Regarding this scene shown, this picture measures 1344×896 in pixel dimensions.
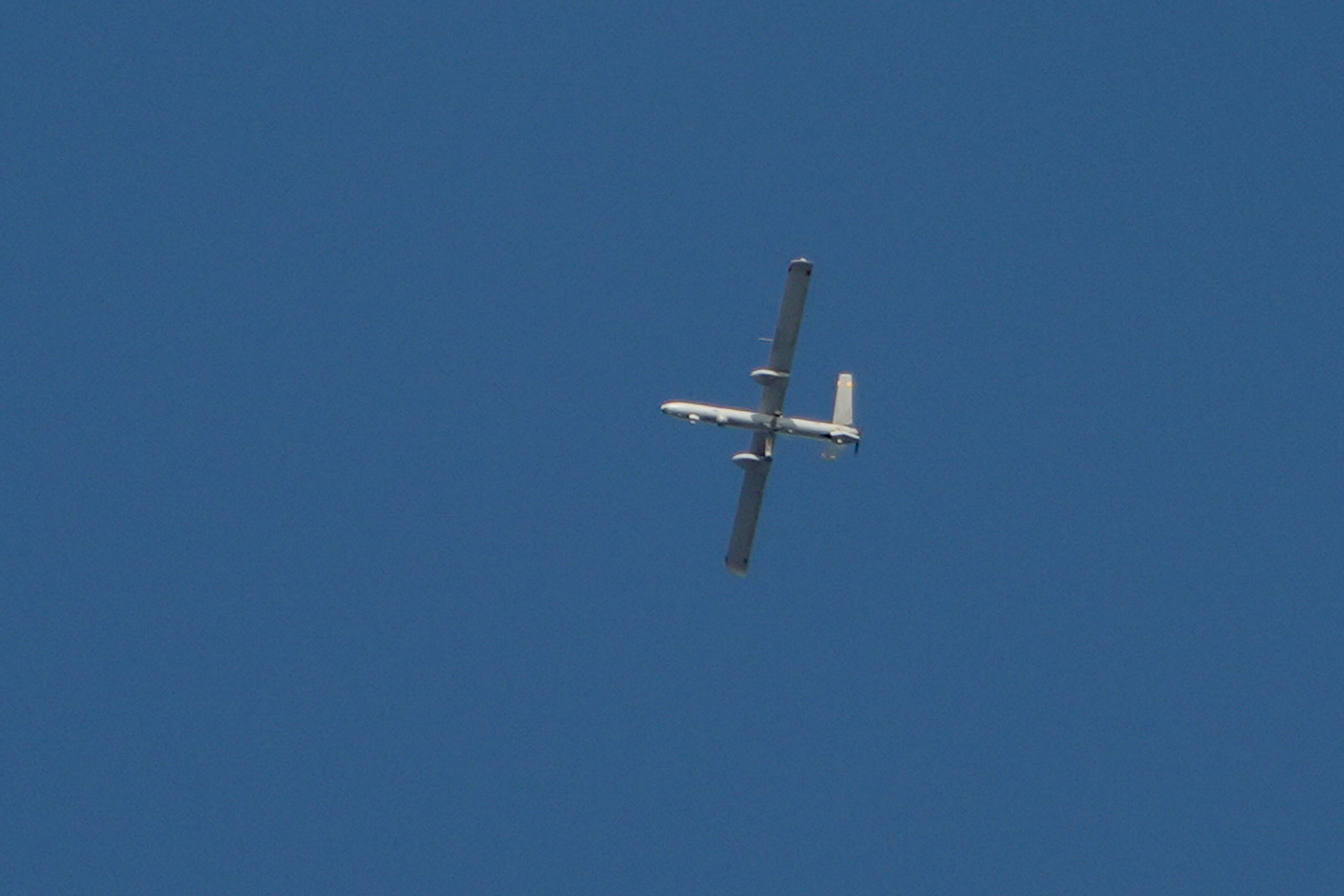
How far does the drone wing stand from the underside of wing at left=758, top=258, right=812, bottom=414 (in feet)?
0.04

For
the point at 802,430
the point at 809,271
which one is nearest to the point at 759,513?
the point at 802,430

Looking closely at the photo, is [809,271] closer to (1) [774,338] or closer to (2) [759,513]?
(1) [774,338]

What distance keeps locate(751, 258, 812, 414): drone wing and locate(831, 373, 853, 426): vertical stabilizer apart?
6.98 feet

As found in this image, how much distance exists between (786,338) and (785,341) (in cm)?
9

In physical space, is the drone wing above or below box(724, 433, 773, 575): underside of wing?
above

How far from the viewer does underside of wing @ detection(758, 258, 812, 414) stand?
2197 inches

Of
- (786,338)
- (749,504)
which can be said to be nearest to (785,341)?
(786,338)

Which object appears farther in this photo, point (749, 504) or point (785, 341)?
point (749, 504)

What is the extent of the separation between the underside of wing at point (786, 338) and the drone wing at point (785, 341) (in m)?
0.01

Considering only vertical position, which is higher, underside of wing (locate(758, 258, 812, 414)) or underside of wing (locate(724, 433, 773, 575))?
underside of wing (locate(758, 258, 812, 414))

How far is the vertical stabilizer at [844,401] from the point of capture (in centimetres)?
5859

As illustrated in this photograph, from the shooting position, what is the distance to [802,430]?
191 feet

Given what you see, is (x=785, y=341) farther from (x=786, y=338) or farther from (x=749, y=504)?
(x=749, y=504)

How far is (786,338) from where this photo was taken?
5656cm
